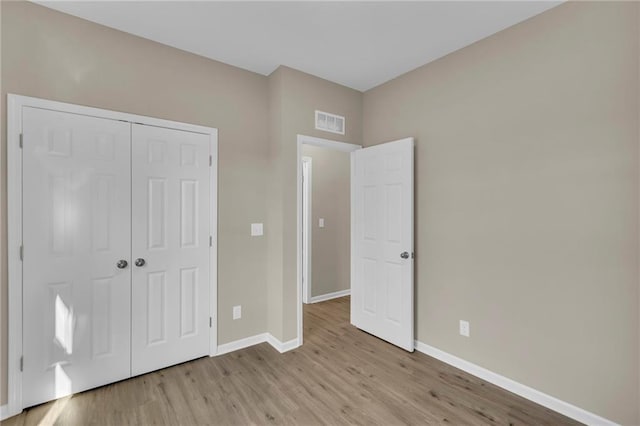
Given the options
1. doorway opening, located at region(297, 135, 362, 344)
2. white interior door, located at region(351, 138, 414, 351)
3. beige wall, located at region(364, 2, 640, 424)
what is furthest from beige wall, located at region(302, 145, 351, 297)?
beige wall, located at region(364, 2, 640, 424)

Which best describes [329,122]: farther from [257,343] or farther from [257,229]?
[257,343]

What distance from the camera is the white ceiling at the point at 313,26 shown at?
2072mm

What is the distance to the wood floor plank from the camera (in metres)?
1.94

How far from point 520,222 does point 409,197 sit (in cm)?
92

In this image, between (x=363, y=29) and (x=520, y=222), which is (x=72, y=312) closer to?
(x=363, y=29)

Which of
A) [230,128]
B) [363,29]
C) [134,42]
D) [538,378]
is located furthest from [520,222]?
[134,42]

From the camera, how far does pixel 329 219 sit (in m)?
4.63

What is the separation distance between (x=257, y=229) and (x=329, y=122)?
1391 millimetres

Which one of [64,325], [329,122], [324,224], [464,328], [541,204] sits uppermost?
[329,122]

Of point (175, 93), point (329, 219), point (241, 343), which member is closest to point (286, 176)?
point (175, 93)

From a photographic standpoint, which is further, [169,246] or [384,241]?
[384,241]

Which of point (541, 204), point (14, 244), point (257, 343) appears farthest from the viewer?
point (257, 343)

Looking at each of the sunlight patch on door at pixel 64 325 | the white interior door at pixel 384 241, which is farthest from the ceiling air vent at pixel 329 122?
the sunlight patch on door at pixel 64 325

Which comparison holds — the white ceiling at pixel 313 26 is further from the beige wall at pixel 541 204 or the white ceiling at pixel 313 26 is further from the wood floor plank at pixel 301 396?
the wood floor plank at pixel 301 396
